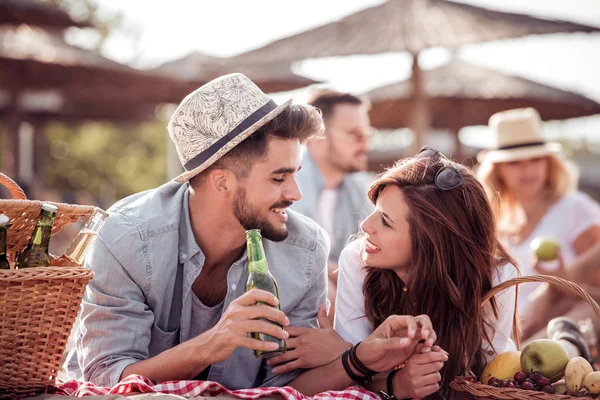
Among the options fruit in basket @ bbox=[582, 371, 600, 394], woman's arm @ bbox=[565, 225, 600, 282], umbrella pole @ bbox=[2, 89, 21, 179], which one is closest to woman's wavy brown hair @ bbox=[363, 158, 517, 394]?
fruit in basket @ bbox=[582, 371, 600, 394]

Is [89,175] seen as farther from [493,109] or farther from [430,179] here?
[430,179]

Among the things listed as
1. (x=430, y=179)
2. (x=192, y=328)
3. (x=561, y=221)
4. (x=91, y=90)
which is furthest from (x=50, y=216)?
(x=91, y=90)

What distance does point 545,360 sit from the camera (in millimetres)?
2672

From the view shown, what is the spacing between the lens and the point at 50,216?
7.88 ft

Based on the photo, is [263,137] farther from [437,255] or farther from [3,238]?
[3,238]

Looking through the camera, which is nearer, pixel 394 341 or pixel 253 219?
pixel 394 341

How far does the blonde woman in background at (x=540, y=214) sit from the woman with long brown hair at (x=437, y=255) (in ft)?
6.64

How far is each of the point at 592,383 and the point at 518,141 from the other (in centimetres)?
370

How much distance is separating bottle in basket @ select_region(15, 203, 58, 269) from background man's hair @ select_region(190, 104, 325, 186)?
883 millimetres

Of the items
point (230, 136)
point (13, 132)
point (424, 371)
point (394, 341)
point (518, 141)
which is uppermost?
point (13, 132)

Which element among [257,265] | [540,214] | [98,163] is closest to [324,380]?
[257,265]

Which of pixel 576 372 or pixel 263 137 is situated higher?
pixel 263 137

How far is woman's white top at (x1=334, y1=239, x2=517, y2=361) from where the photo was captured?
3141 millimetres

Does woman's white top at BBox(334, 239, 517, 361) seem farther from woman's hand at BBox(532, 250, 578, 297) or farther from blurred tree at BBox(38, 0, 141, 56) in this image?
blurred tree at BBox(38, 0, 141, 56)
